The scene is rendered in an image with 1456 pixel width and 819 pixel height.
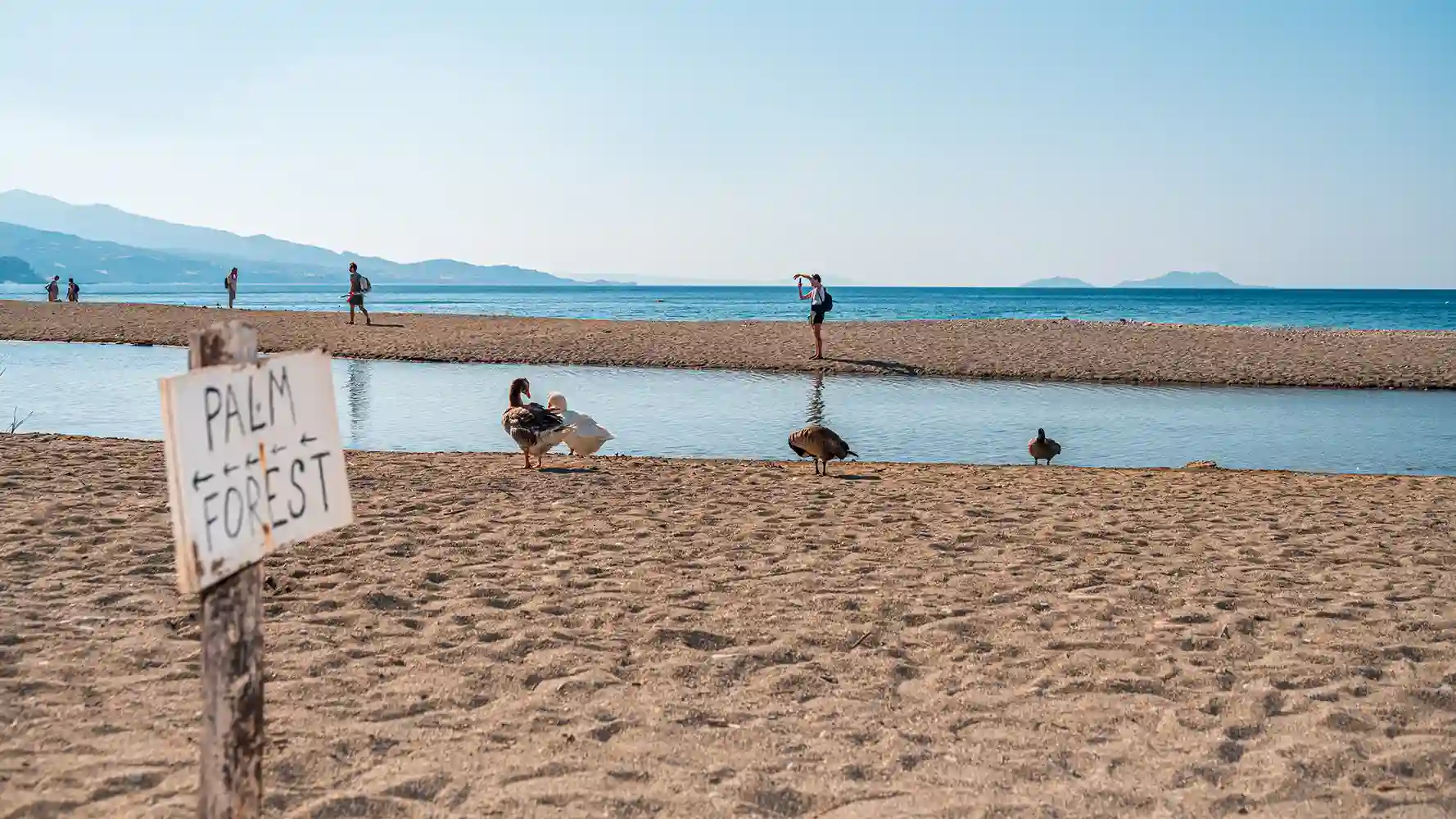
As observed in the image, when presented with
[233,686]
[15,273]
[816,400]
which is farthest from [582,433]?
[15,273]

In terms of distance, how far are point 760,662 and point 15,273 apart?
221798 millimetres

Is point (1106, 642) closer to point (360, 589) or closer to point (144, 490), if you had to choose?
point (360, 589)

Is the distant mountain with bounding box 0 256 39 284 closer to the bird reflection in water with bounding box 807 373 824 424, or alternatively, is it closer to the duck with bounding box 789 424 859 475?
the bird reflection in water with bounding box 807 373 824 424

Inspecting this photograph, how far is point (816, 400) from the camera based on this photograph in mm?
19391

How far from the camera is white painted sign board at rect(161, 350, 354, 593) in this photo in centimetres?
257

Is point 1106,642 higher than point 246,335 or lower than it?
lower

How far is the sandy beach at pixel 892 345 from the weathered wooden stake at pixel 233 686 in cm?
2149

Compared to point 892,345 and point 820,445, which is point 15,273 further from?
point 820,445

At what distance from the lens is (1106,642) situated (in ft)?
19.2

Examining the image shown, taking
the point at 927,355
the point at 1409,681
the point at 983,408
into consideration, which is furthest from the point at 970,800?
the point at 927,355

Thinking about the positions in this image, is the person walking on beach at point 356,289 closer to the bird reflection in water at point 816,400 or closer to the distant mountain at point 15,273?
the bird reflection in water at point 816,400

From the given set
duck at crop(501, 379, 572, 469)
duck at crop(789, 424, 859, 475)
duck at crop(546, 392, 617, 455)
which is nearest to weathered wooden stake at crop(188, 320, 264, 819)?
duck at crop(501, 379, 572, 469)

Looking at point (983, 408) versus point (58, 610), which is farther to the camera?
point (983, 408)

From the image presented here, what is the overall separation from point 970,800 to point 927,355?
2241 cm
